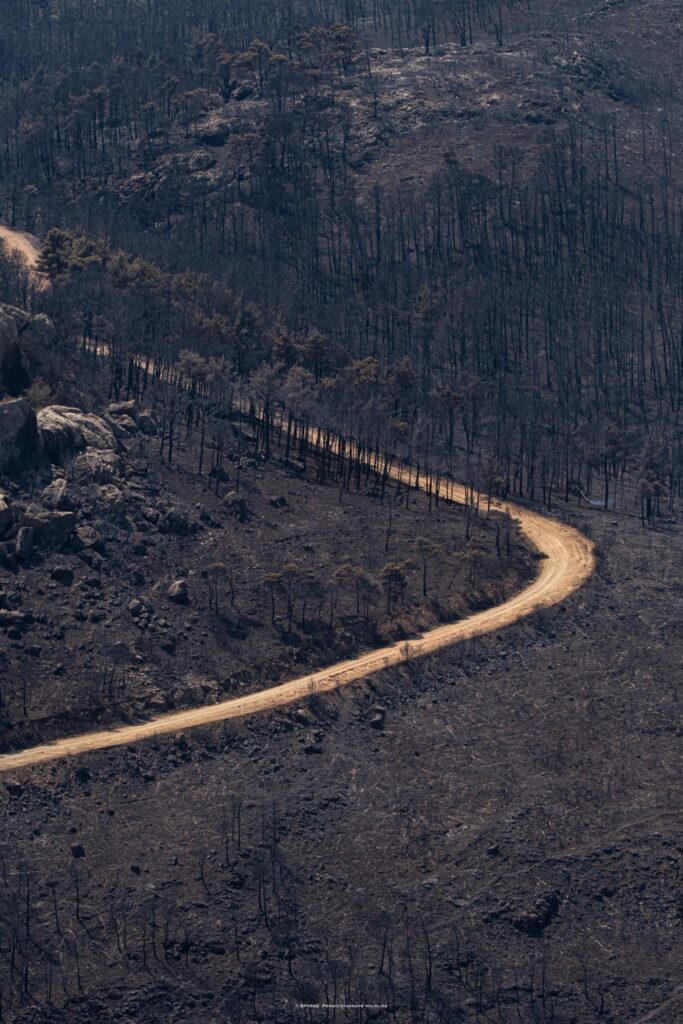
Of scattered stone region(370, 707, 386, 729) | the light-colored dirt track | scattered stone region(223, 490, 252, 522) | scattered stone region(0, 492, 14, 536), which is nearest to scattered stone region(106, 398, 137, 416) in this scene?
scattered stone region(223, 490, 252, 522)

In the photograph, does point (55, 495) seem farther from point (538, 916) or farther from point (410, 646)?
point (538, 916)

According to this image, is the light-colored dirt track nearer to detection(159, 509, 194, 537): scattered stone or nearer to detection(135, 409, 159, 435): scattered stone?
detection(135, 409, 159, 435): scattered stone

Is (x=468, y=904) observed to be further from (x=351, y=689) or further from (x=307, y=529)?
(x=307, y=529)

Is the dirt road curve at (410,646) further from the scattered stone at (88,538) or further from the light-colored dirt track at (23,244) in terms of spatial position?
the light-colored dirt track at (23,244)

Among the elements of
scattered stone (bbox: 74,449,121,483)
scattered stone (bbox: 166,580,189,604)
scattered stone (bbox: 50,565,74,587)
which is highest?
scattered stone (bbox: 74,449,121,483)

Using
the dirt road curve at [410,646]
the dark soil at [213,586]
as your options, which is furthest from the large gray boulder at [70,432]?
the dirt road curve at [410,646]

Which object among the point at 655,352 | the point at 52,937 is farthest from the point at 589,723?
the point at 655,352

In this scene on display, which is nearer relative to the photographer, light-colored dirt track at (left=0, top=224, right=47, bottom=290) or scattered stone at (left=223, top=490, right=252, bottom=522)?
scattered stone at (left=223, top=490, right=252, bottom=522)
